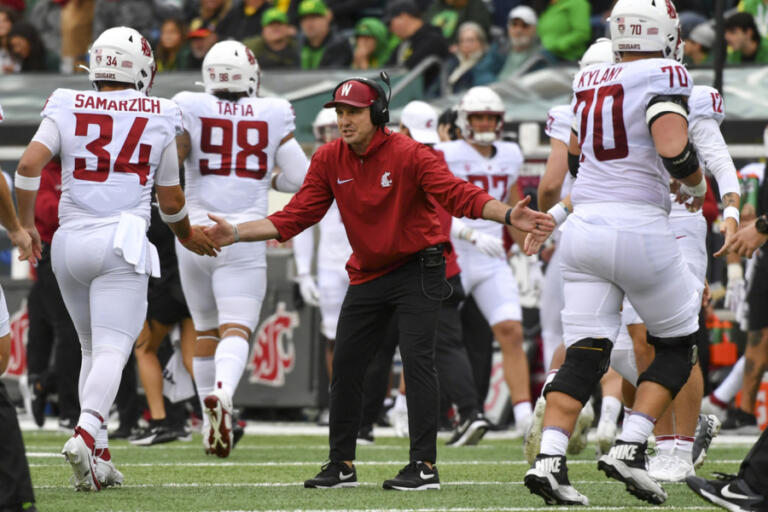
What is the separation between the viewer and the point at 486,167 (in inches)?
391

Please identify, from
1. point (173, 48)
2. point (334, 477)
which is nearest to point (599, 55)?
point (334, 477)

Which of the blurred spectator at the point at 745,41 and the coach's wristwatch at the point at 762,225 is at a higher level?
the blurred spectator at the point at 745,41

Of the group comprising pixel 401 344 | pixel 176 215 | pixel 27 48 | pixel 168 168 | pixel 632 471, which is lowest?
pixel 632 471

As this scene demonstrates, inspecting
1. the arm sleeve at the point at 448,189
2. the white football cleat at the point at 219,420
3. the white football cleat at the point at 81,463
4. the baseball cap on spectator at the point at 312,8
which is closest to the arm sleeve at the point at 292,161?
the white football cleat at the point at 219,420

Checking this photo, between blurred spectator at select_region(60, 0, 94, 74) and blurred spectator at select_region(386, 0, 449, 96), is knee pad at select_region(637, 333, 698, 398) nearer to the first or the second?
blurred spectator at select_region(386, 0, 449, 96)

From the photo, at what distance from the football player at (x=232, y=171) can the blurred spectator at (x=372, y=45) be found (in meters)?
6.83

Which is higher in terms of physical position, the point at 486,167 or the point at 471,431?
the point at 486,167

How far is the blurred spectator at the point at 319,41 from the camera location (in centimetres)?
1566

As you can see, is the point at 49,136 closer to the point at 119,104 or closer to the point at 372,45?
the point at 119,104

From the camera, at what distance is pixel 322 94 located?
42.0 feet

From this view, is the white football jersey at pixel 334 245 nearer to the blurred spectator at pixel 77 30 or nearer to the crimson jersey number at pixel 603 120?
the crimson jersey number at pixel 603 120

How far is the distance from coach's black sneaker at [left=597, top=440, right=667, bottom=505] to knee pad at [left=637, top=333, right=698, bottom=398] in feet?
1.21

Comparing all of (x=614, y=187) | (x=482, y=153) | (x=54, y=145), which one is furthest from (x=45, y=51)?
(x=614, y=187)

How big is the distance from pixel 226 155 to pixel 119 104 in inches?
65.2
